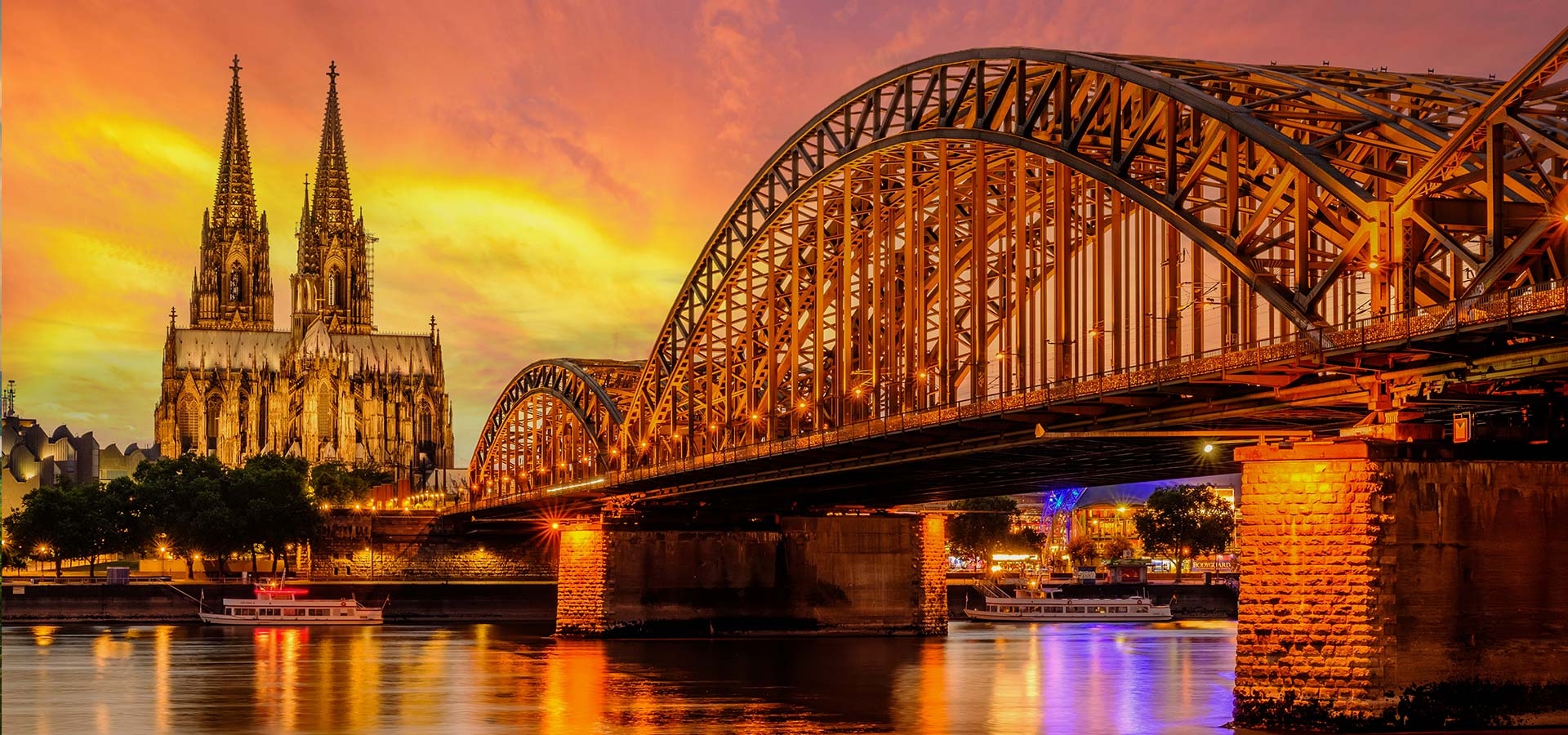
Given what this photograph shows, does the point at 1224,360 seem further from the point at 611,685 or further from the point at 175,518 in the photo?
the point at 175,518

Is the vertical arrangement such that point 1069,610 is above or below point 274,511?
below

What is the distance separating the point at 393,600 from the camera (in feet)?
476

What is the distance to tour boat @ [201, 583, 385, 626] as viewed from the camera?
134250mm

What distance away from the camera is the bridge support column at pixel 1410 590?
4469cm

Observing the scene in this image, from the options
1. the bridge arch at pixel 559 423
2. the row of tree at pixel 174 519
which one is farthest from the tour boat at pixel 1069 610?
the row of tree at pixel 174 519

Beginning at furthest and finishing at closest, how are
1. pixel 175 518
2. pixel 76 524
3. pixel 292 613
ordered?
1. pixel 175 518
2. pixel 76 524
3. pixel 292 613

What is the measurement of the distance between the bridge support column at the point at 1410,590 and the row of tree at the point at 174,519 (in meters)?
139

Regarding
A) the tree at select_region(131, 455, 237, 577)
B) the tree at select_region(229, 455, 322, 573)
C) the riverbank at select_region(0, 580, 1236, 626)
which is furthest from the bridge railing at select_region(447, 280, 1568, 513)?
the tree at select_region(229, 455, 322, 573)

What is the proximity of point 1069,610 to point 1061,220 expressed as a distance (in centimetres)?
8928

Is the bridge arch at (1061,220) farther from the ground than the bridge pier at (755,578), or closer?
Answer: farther from the ground

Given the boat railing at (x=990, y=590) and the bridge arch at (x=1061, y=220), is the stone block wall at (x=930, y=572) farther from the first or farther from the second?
the boat railing at (x=990, y=590)

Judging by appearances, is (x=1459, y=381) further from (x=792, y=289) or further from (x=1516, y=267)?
(x=792, y=289)

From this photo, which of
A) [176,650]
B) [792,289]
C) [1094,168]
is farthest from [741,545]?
[1094,168]

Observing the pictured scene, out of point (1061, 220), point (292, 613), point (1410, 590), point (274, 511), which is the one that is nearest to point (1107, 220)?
point (1061, 220)
